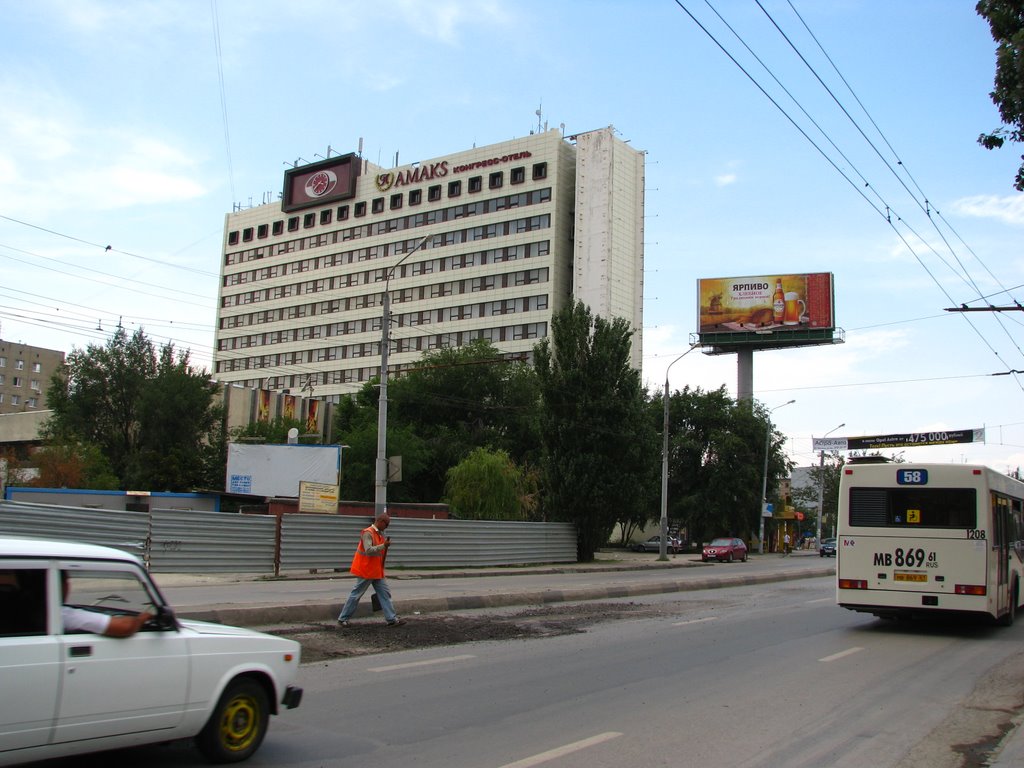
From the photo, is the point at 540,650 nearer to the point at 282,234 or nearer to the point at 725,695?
the point at 725,695

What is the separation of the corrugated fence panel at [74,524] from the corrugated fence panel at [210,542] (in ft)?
2.04

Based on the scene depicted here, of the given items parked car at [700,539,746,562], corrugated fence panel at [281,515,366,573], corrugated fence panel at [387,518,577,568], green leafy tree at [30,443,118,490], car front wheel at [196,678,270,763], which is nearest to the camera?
car front wheel at [196,678,270,763]

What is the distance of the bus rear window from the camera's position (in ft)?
46.8

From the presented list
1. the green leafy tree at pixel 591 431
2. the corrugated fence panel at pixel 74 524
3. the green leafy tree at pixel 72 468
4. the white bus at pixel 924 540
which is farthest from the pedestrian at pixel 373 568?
the green leafy tree at pixel 72 468

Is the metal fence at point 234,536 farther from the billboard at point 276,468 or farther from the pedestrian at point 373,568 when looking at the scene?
the billboard at point 276,468

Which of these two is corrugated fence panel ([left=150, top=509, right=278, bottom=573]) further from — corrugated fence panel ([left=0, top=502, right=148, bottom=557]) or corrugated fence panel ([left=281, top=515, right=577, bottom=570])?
corrugated fence panel ([left=281, top=515, right=577, bottom=570])

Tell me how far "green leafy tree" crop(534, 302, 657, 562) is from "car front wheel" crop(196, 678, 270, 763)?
33439 mm

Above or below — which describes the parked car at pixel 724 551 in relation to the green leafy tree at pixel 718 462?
below

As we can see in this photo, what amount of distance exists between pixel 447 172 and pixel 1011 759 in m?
89.8

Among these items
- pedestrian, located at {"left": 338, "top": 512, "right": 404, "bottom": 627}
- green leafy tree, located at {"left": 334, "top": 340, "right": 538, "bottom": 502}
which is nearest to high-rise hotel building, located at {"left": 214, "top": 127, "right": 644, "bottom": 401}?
green leafy tree, located at {"left": 334, "top": 340, "right": 538, "bottom": 502}

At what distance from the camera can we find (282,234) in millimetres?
105875

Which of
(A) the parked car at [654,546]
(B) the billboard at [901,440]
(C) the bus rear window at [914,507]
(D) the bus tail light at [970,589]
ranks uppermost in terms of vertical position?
(B) the billboard at [901,440]

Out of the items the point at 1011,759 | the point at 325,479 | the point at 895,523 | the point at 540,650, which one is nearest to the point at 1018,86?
the point at 895,523

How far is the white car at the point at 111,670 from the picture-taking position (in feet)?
16.0
